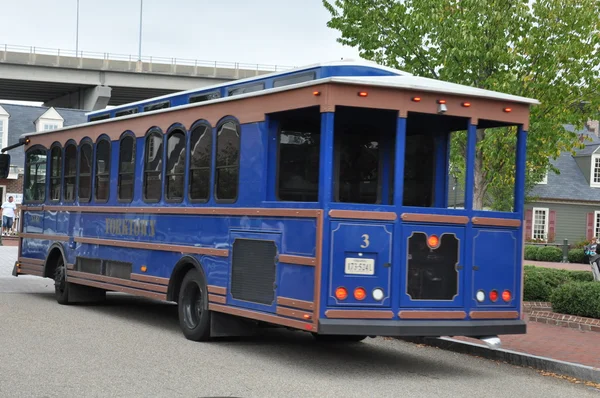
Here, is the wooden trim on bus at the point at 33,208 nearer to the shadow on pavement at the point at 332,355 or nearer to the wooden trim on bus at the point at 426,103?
the shadow on pavement at the point at 332,355

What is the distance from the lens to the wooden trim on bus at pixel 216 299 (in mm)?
10523

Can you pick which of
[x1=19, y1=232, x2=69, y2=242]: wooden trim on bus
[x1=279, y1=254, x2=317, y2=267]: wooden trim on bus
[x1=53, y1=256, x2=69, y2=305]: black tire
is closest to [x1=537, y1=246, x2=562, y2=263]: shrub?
[x1=19, y1=232, x2=69, y2=242]: wooden trim on bus

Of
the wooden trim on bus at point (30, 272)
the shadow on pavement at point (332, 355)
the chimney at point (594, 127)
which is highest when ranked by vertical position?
the chimney at point (594, 127)

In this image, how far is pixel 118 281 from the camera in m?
13.3

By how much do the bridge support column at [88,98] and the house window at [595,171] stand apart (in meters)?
35.6

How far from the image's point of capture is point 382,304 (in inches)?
359

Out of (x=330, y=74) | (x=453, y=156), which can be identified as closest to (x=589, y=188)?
(x=453, y=156)

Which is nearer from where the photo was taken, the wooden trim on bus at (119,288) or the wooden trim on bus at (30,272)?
the wooden trim on bus at (119,288)

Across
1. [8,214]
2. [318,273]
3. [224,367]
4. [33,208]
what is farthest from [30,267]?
[8,214]

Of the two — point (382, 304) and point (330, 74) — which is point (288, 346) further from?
point (330, 74)

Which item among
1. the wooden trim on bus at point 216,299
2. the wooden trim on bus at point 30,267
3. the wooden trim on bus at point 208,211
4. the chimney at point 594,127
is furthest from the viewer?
the chimney at point 594,127

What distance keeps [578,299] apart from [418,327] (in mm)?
5570

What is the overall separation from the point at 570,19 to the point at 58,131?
9707mm

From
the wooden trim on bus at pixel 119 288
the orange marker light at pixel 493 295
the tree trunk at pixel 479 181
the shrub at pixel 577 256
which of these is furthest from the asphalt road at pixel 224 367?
the shrub at pixel 577 256
